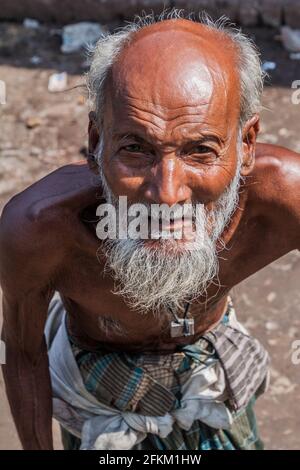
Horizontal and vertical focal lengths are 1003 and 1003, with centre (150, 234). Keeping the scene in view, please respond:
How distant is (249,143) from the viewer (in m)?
2.21

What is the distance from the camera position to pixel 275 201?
2312 millimetres

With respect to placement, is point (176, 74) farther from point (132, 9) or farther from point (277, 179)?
point (132, 9)

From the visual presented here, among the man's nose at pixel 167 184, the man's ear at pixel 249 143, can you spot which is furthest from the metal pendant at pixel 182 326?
the man's nose at pixel 167 184

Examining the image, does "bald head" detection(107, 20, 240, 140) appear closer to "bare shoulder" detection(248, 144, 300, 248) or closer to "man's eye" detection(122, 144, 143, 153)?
"man's eye" detection(122, 144, 143, 153)

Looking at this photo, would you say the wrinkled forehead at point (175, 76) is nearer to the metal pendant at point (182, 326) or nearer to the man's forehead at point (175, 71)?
the man's forehead at point (175, 71)

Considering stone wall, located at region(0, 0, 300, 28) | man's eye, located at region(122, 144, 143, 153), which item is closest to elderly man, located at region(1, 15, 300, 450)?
man's eye, located at region(122, 144, 143, 153)

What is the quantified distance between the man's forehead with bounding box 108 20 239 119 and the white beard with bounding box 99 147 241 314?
0.66ft

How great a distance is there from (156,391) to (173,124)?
930 millimetres

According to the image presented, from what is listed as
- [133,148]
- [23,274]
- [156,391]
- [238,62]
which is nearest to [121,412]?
[156,391]

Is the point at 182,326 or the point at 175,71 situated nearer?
the point at 175,71

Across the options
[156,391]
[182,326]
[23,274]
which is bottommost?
[156,391]

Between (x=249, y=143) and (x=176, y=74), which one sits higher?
(x=176, y=74)

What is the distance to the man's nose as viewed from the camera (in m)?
1.95
